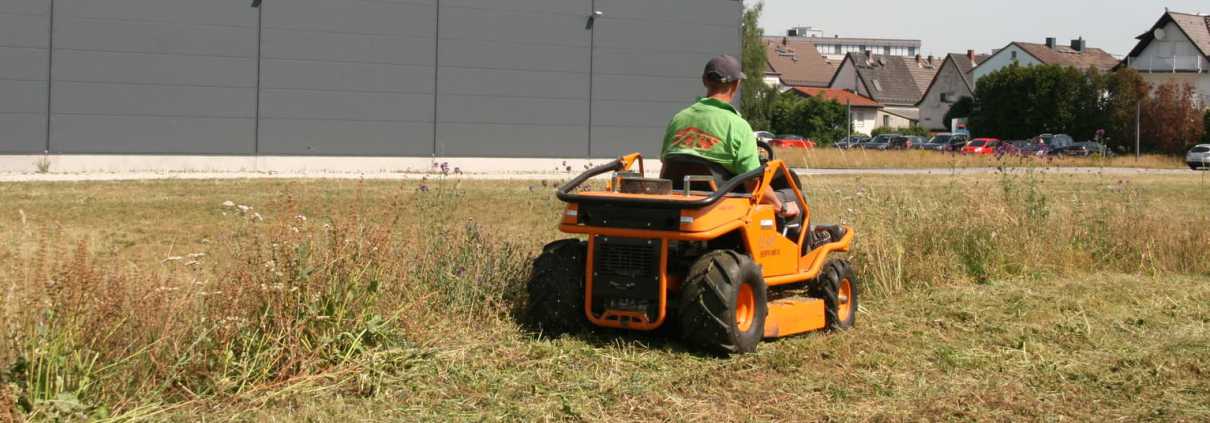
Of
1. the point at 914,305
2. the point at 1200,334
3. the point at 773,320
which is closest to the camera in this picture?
the point at 773,320

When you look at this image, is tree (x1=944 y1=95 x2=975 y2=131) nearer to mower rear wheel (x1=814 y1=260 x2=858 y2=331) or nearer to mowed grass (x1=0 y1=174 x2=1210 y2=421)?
mowed grass (x1=0 y1=174 x2=1210 y2=421)

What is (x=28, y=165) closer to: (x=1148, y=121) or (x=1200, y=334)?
(x=1200, y=334)

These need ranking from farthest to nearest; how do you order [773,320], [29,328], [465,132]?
[465,132] < [773,320] < [29,328]

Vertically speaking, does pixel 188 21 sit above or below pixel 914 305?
above

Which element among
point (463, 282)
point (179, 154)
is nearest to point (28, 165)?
point (179, 154)

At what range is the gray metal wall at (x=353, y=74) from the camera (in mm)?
32688

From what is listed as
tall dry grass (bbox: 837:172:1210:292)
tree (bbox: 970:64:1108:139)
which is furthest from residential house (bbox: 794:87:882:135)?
tall dry grass (bbox: 837:172:1210:292)

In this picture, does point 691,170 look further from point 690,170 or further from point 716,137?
point 716,137

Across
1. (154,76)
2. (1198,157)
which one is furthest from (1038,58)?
(154,76)

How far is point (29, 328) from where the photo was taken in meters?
5.54

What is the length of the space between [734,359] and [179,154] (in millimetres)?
29671

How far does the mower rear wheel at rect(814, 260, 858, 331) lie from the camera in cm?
848

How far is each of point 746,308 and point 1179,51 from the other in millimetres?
78047

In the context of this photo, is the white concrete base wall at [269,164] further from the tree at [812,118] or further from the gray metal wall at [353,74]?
the tree at [812,118]
